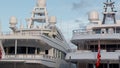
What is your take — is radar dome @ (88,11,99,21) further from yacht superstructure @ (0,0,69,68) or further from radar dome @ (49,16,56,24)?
radar dome @ (49,16,56,24)

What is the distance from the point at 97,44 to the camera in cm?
3438

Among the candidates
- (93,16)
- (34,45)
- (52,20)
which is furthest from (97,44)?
(52,20)

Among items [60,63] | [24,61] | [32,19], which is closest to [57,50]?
[60,63]

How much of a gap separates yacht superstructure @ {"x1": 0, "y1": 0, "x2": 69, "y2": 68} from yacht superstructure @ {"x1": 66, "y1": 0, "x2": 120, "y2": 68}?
494 cm

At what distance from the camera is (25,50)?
131 feet

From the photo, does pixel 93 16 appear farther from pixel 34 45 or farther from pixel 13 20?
pixel 13 20

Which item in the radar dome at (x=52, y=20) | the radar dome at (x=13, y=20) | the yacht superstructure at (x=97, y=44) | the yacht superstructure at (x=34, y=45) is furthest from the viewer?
the radar dome at (x=52, y=20)

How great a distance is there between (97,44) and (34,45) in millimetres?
8960

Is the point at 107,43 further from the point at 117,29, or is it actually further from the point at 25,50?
the point at 25,50

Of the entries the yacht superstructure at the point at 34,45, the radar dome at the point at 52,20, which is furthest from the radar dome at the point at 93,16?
the radar dome at the point at 52,20

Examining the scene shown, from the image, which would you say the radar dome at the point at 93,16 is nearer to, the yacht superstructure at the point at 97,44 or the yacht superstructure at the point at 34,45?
the yacht superstructure at the point at 97,44

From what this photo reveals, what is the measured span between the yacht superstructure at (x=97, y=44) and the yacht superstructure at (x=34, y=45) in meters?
4.94

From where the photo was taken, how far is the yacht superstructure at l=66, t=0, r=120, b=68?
106ft

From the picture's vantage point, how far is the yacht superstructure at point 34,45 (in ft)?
122
